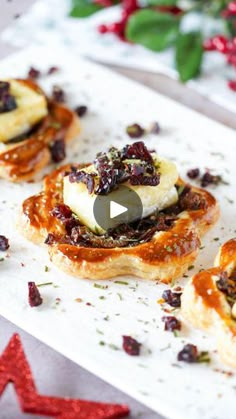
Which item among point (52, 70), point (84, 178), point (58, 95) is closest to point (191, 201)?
point (84, 178)

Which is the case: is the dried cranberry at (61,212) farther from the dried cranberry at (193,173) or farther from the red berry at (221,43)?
the red berry at (221,43)

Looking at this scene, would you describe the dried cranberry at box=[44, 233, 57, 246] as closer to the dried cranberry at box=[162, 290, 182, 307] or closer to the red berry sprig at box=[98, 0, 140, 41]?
the dried cranberry at box=[162, 290, 182, 307]

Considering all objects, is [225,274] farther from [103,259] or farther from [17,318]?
[17,318]

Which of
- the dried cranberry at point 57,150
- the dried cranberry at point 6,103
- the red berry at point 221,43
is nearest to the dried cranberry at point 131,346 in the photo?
the dried cranberry at point 57,150

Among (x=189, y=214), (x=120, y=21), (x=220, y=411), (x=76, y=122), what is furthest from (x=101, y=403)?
(x=120, y=21)

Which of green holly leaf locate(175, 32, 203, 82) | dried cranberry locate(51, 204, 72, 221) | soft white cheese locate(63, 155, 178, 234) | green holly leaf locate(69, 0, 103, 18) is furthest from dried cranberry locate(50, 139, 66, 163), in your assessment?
green holly leaf locate(69, 0, 103, 18)

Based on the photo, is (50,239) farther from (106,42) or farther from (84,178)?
(106,42)
